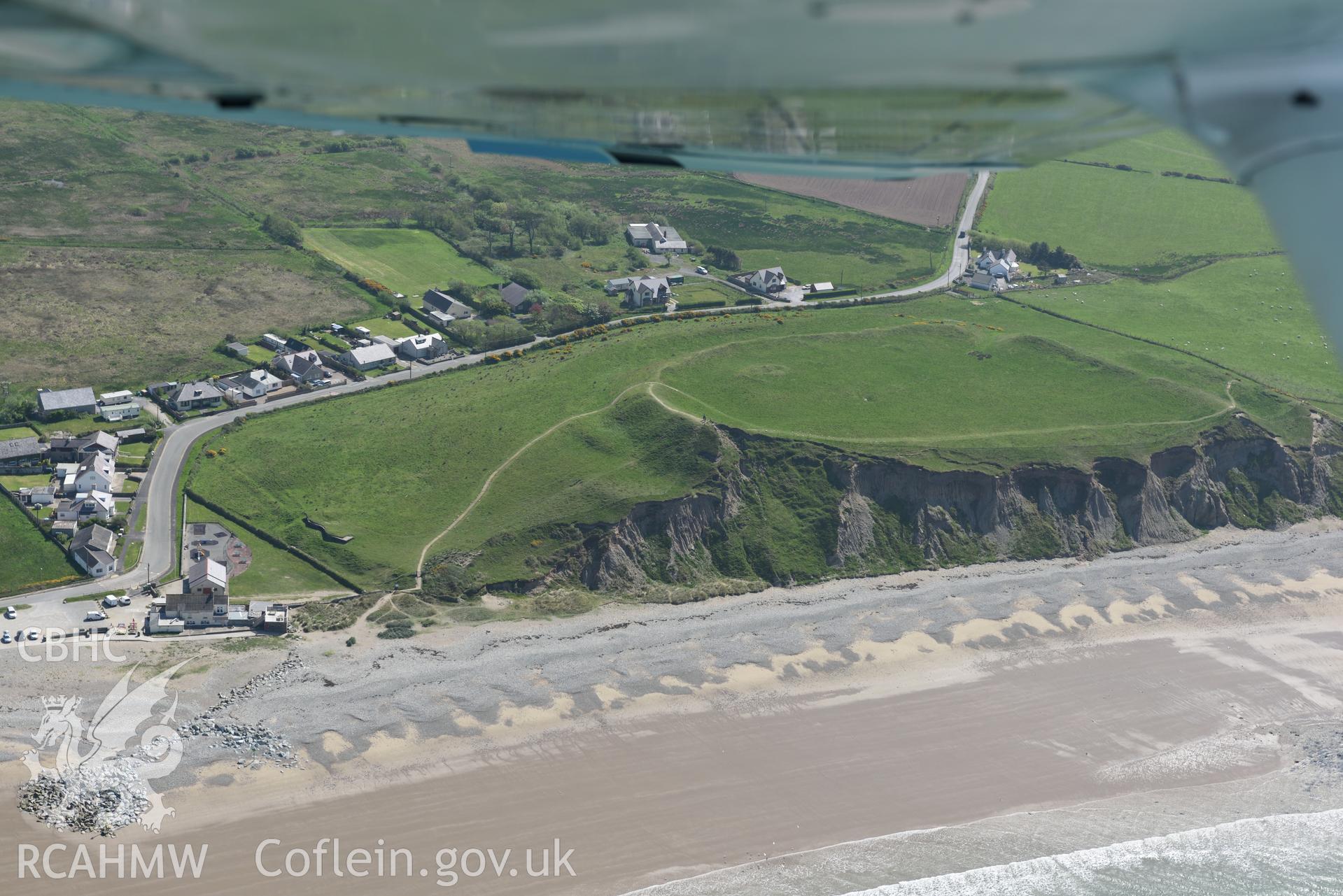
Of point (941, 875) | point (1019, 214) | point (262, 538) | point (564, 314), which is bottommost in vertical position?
point (941, 875)

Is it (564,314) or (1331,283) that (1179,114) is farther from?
(564,314)

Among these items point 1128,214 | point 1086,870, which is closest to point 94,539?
point 1086,870

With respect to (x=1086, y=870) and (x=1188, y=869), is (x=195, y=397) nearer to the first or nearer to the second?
(x=1086, y=870)

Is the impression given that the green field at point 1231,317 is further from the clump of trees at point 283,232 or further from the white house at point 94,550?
the white house at point 94,550

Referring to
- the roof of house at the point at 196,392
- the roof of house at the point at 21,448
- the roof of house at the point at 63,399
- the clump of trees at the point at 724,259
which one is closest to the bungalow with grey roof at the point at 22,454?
the roof of house at the point at 21,448

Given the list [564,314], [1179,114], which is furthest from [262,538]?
[1179,114]

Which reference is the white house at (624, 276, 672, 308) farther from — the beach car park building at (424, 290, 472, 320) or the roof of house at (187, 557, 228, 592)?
the roof of house at (187, 557, 228, 592)
